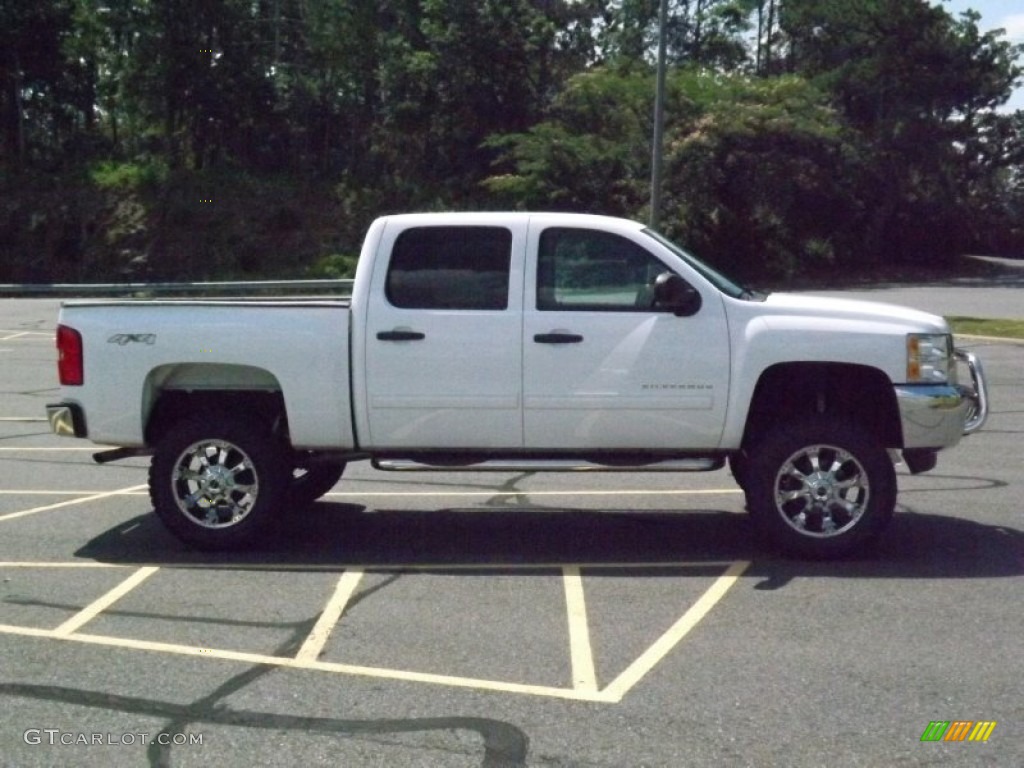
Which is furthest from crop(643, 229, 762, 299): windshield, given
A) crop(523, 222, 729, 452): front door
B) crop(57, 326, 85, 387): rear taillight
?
crop(57, 326, 85, 387): rear taillight

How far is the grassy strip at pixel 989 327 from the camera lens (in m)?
22.6

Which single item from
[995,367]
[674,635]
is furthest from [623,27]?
[674,635]

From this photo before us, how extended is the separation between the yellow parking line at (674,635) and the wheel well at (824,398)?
36.4 inches

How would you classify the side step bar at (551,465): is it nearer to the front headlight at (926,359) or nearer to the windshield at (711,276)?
the windshield at (711,276)

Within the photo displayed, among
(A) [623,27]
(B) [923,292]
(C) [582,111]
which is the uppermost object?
(A) [623,27]

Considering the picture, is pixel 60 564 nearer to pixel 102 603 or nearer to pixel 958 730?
pixel 102 603

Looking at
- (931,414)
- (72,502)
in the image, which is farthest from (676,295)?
(72,502)

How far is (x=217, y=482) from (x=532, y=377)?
2.05 metres

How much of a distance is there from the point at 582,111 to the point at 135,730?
4078cm

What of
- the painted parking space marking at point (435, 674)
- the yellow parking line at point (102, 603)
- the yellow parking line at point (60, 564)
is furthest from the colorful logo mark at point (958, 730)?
the yellow parking line at point (60, 564)

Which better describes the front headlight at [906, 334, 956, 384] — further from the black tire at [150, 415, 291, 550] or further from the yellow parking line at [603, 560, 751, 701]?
the black tire at [150, 415, 291, 550]

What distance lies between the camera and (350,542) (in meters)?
8.59

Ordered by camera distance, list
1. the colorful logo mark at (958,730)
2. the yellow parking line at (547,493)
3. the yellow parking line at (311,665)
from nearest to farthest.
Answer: the colorful logo mark at (958,730) < the yellow parking line at (311,665) < the yellow parking line at (547,493)

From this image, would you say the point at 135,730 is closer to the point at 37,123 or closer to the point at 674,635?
the point at 674,635
